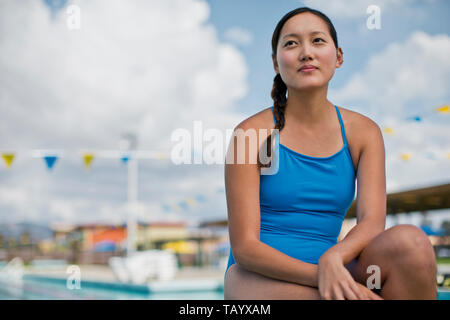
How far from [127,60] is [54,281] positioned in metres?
7.41

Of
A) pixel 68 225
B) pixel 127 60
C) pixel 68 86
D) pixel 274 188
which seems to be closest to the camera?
pixel 274 188

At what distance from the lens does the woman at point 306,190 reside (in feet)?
3.51

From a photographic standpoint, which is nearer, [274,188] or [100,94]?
[274,188]

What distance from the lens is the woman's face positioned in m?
1.22

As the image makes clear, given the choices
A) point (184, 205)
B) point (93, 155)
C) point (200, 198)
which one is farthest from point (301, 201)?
point (184, 205)

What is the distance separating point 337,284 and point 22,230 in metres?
30.4

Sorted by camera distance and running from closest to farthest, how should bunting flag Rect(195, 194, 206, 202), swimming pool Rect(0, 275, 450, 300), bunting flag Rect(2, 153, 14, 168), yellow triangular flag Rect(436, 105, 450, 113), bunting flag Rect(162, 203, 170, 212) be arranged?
yellow triangular flag Rect(436, 105, 450, 113), bunting flag Rect(2, 153, 14, 168), swimming pool Rect(0, 275, 450, 300), bunting flag Rect(195, 194, 206, 202), bunting flag Rect(162, 203, 170, 212)

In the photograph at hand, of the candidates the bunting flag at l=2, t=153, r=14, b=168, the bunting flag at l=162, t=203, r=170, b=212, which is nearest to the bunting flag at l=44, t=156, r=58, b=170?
the bunting flag at l=2, t=153, r=14, b=168

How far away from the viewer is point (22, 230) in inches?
1091

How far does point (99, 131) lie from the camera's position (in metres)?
10.6

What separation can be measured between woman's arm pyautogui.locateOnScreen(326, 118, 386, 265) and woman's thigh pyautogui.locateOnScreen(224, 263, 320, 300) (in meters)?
0.13

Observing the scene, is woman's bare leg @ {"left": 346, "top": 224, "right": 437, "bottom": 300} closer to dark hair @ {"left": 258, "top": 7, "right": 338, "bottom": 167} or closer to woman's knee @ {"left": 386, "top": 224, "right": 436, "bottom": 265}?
woman's knee @ {"left": 386, "top": 224, "right": 436, "bottom": 265}

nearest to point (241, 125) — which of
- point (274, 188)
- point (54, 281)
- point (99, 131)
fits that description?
point (274, 188)
